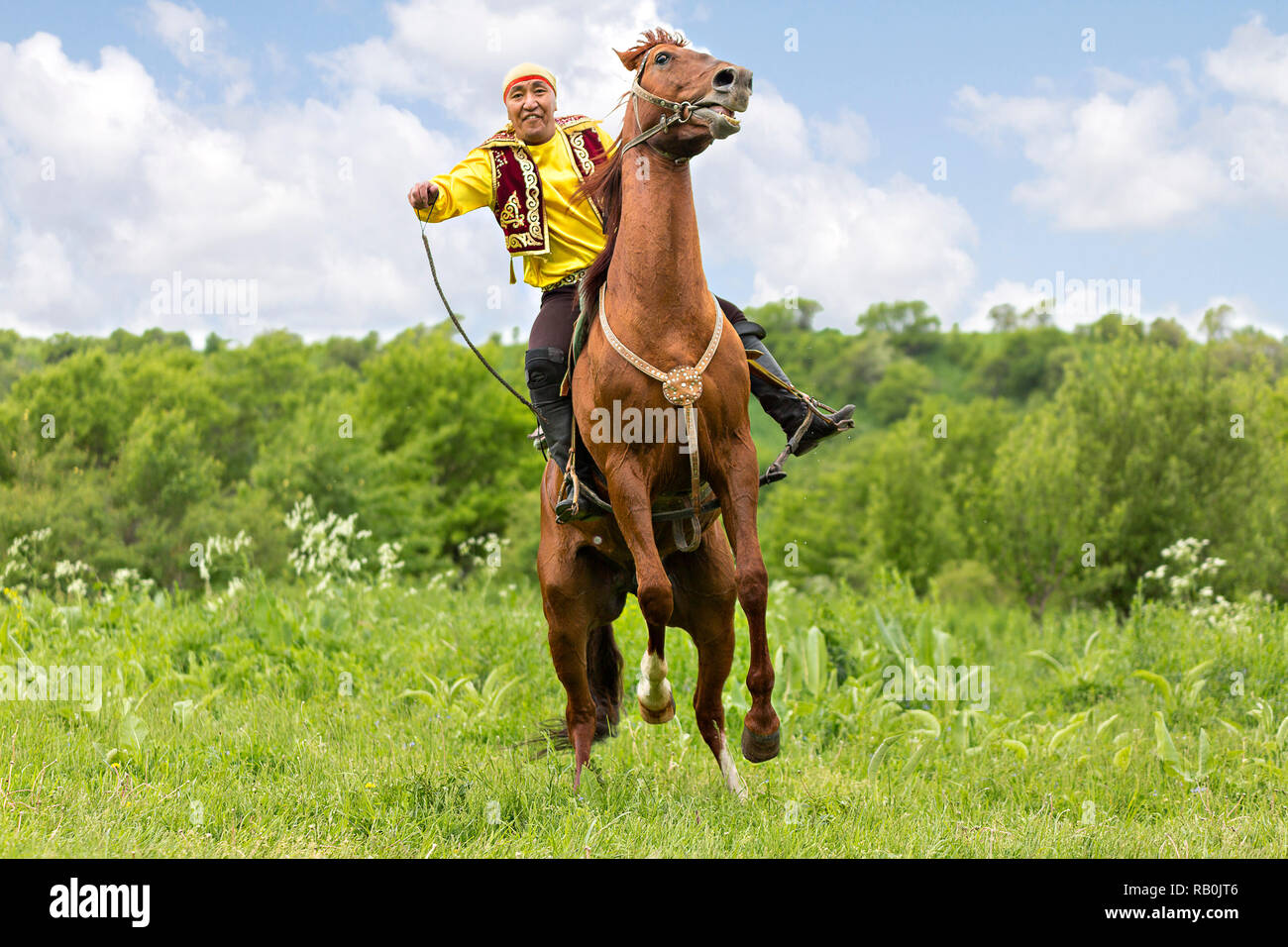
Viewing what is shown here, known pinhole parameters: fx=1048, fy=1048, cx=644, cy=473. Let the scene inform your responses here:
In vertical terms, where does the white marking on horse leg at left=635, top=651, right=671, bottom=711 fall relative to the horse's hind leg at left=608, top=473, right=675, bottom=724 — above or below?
below

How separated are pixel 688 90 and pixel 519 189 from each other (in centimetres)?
133

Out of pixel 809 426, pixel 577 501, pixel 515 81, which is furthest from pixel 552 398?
pixel 515 81

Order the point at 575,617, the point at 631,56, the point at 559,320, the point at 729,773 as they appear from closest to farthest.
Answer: the point at 631,56 → the point at 559,320 → the point at 575,617 → the point at 729,773

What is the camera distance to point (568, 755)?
6773 mm

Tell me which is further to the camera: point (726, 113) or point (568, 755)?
point (568, 755)

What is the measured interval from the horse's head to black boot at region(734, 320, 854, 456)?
1.15 m

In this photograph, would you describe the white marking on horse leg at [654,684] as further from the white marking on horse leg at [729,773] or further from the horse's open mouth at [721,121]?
the horse's open mouth at [721,121]

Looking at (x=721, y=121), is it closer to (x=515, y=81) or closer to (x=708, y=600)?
(x=515, y=81)

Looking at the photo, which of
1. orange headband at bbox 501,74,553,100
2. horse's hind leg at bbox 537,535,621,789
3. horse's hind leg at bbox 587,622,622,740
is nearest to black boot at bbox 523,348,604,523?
horse's hind leg at bbox 537,535,621,789

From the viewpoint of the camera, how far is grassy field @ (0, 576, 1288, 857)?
5.15 meters

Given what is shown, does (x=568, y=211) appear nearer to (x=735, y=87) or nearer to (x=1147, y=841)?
(x=735, y=87)

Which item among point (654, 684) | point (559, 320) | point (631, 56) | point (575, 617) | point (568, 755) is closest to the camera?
point (631, 56)

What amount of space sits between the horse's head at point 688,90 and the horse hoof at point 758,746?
279cm

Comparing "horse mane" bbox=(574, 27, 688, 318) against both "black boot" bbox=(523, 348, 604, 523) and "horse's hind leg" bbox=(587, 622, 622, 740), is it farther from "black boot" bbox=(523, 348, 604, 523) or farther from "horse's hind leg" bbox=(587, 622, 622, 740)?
"horse's hind leg" bbox=(587, 622, 622, 740)
